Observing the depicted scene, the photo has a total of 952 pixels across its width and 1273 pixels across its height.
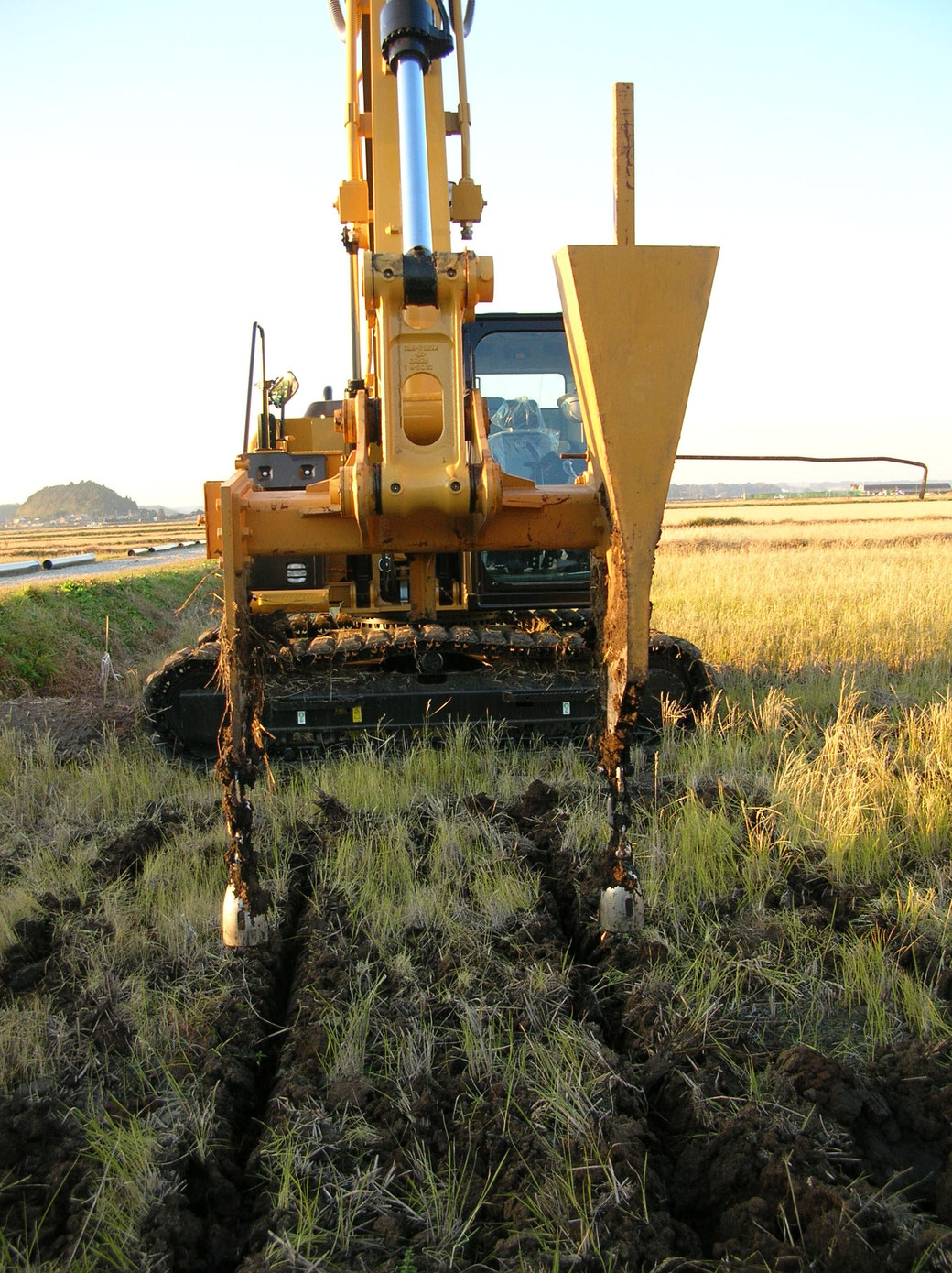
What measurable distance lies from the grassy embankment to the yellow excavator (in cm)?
39

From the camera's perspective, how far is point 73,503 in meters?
168

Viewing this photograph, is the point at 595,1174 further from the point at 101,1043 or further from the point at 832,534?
the point at 832,534

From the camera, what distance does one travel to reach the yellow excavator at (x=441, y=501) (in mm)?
Answer: 2934

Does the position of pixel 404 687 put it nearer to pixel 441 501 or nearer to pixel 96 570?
pixel 441 501

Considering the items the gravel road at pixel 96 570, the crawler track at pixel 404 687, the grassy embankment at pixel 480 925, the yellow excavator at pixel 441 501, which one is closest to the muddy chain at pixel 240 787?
the yellow excavator at pixel 441 501

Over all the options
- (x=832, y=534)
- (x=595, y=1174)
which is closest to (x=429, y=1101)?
(x=595, y=1174)

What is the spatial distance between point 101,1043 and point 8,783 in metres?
3.10

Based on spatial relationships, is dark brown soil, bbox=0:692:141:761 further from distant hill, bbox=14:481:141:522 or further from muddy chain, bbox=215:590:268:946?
distant hill, bbox=14:481:141:522

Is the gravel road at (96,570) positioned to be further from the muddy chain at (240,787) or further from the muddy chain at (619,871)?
the muddy chain at (619,871)

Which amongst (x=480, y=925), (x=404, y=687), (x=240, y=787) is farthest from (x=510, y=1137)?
(x=404, y=687)

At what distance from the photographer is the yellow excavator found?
2934 mm

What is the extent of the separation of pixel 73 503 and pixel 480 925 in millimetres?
181771

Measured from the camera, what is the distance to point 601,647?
10.7ft

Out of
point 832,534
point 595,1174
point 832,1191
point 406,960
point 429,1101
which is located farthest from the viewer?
point 832,534
